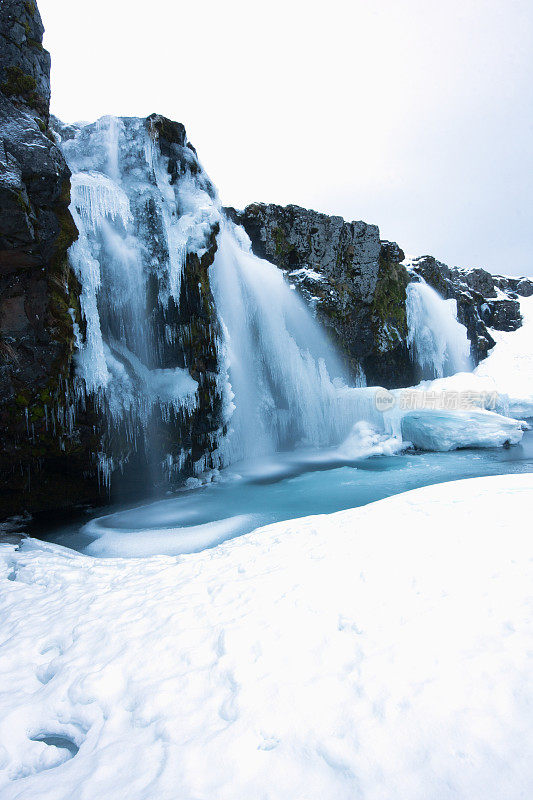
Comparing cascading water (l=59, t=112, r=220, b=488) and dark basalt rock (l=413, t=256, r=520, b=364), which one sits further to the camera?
dark basalt rock (l=413, t=256, r=520, b=364)

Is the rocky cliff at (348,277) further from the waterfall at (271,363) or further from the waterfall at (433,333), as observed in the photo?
the waterfall at (271,363)

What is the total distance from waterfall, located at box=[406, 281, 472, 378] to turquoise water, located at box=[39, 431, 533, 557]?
11.0 meters

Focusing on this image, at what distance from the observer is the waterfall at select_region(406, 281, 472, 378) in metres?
25.0

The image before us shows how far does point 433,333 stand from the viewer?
26703mm

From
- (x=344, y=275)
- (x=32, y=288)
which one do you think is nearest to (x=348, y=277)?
(x=344, y=275)

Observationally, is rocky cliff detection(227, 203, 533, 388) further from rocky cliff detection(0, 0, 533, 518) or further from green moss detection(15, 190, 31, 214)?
green moss detection(15, 190, 31, 214)

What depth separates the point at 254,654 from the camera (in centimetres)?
286

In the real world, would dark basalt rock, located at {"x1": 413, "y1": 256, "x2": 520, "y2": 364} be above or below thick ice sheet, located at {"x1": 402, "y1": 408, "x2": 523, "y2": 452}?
above

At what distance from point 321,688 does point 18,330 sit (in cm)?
832

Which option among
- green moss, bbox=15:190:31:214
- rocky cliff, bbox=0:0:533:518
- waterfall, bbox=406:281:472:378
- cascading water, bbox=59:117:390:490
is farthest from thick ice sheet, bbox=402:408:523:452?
green moss, bbox=15:190:31:214

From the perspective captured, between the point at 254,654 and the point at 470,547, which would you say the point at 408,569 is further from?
the point at 254,654

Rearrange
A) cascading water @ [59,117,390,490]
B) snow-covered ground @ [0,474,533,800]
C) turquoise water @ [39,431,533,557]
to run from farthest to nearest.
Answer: cascading water @ [59,117,390,490]
turquoise water @ [39,431,533,557]
snow-covered ground @ [0,474,533,800]

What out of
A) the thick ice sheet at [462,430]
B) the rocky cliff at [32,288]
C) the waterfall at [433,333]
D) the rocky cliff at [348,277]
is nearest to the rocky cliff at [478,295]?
the waterfall at [433,333]

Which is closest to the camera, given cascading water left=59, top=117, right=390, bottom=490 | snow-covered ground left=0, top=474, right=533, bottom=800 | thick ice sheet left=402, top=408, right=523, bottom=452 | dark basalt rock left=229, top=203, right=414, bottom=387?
snow-covered ground left=0, top=474, right=533, bottom=800
